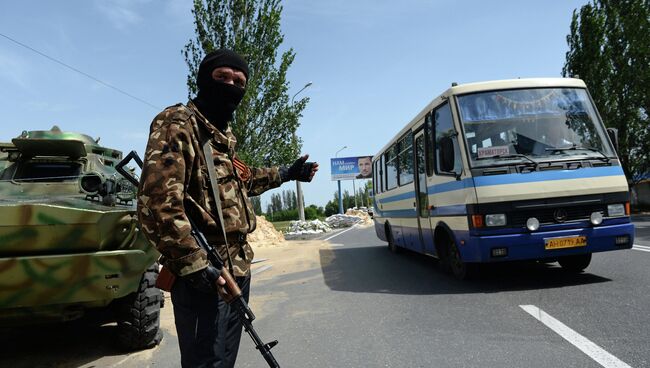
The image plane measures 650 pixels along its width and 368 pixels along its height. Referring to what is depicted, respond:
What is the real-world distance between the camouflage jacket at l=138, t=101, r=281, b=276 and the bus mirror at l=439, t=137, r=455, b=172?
15.1 feet

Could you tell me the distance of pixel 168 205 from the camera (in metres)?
2.10

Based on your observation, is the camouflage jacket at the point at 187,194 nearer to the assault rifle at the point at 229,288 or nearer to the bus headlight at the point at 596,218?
the assault rifle at the point at 229,288

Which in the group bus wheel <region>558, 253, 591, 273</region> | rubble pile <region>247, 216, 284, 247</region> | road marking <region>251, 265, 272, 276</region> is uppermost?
rubble pile <region>247, 216, 284, 247</region>

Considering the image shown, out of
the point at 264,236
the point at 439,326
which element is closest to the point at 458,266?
the point at 439,326

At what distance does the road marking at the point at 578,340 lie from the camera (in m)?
3.63

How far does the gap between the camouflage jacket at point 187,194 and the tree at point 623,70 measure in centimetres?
3268

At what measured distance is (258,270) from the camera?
11562mm

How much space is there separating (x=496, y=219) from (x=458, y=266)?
4.27 ft

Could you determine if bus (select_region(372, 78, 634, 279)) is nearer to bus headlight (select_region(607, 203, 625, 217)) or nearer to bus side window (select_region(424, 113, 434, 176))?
bus headlight (select_region(607, 203, 625, 217))

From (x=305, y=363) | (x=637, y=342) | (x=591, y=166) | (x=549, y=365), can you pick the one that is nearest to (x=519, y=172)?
(x=591, y=166)

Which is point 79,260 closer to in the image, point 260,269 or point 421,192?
point 421,192

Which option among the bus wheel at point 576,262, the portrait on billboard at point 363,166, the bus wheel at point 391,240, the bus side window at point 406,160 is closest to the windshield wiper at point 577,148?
the bus wheel at point 576,262

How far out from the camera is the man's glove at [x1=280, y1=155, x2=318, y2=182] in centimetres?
332

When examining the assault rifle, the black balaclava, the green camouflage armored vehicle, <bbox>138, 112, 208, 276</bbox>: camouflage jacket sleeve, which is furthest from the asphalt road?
the black balaclava
